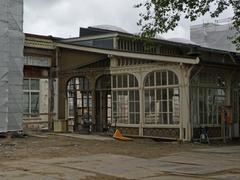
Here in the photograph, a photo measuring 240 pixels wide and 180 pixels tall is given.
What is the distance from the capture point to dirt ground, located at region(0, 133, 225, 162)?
17.1 meters

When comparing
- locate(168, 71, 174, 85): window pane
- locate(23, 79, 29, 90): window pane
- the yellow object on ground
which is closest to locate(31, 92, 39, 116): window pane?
locate(23, 79, 29, 90): window pane

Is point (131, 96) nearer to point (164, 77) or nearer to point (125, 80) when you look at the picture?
point (125, 80)

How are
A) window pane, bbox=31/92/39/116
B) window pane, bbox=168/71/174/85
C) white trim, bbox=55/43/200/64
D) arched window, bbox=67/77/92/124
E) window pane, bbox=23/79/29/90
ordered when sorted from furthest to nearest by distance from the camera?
window pane, bbox=31/92/39/116
window pane, bbox=23/79/29/90
arched window, bbox=67/77/92/124
window pane, bbox=168/71/174/85
white trim, bbox=55/43/200/64

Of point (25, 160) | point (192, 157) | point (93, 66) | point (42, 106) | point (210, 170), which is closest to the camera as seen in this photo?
point (210, 170)

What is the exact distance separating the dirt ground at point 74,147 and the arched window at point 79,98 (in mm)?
5379

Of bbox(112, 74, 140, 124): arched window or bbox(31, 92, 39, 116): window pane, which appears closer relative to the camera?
bbox(112, 74, 140, 124): arched window

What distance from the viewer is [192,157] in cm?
1686

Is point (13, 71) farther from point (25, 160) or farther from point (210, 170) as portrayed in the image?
point (210, 170)

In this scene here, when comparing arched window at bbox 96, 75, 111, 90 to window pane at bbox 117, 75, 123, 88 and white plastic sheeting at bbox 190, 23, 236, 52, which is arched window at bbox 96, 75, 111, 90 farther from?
white plastic sheeting at bbox 190, 23, 236, 52

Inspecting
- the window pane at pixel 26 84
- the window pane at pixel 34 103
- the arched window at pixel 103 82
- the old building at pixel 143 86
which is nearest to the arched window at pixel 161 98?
the old building at pixel 143 86

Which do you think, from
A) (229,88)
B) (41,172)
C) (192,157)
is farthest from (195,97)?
(41,172)

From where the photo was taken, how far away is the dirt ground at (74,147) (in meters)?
17.1

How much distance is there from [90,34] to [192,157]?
14.3 m

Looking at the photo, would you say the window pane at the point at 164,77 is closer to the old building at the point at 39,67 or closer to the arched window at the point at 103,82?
the arched window at the point at 103,82
